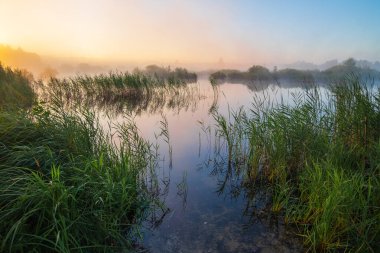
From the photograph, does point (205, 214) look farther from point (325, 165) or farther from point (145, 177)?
point (325, 165)

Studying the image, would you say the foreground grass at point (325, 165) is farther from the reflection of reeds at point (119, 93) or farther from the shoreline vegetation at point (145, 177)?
the reflection of reeds at point (119, 93)

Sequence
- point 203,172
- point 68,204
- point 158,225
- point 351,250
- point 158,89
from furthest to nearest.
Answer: point 158,89, point 203,172, point 158,225, point 351,250, point 68,204

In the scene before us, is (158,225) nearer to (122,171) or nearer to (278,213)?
(122,171)

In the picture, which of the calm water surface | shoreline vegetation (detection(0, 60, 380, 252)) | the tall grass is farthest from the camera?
the calm water surface

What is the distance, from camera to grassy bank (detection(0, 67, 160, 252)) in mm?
2527

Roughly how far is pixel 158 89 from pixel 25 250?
15.9 meters

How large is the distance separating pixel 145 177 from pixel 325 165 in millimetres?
3088

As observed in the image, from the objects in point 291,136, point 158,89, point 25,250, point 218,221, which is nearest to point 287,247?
point 218,221

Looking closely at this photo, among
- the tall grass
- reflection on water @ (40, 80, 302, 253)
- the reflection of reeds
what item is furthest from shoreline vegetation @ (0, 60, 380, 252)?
the reflection of reeds

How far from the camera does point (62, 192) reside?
8.59 ft

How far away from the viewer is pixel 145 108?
44.8 feet

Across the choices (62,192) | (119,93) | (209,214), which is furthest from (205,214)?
(119,93)

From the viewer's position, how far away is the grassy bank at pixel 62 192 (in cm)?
253

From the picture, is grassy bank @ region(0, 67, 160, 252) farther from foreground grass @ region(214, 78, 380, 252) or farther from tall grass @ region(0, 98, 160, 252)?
foreground grass @ region(214, 78, 380, 252)
